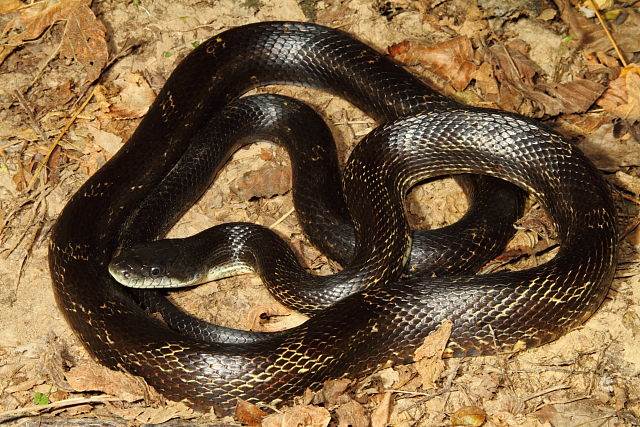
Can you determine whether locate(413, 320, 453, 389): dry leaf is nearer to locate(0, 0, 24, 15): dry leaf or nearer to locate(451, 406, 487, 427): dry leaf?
locate(451, 406, 487, 427): dry leaf

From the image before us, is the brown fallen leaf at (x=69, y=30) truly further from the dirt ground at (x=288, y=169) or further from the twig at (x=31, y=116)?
the twig at (x=31, y=116)

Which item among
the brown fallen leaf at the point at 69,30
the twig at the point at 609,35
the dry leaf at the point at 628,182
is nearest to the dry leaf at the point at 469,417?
the dry leaf at the point at 628,182

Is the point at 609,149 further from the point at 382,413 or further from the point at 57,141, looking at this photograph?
the point at 57,141

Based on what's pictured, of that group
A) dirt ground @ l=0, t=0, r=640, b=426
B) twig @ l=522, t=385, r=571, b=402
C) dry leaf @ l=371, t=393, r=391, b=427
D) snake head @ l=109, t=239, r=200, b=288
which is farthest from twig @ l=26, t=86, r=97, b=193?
twig @ l=522, t=385, r=571, b=402

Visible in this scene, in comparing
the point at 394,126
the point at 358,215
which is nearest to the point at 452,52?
the point at 394,126

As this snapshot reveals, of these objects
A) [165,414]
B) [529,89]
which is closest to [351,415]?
[165,414]
